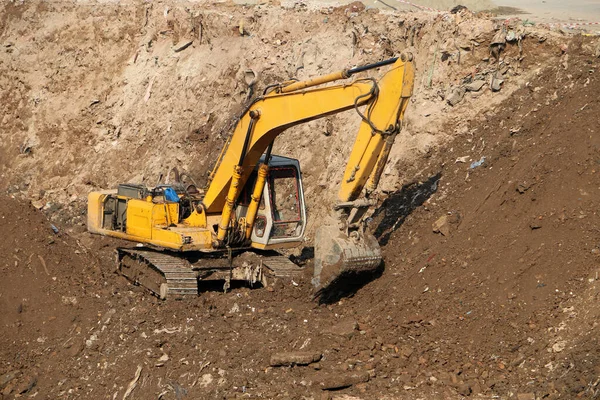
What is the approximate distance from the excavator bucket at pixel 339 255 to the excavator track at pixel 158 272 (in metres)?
2.30

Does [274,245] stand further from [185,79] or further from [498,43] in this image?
[185,79]

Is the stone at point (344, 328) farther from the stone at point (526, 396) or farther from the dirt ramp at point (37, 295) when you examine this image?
the dirt ramp at point (37, 295)

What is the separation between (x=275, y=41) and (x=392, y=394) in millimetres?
12316

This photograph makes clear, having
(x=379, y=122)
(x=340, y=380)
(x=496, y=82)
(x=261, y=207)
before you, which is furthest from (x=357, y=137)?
(x=496, y=82)

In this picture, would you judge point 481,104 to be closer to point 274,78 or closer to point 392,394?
point 274,78

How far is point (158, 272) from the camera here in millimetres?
13555

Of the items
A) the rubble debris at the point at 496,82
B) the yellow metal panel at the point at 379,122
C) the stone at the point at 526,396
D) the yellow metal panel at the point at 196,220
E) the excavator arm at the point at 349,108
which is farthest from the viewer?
the rubble debris at the point at 496,82

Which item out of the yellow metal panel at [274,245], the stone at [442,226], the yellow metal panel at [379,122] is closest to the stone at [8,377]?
the yellow metal panel at [274,245]

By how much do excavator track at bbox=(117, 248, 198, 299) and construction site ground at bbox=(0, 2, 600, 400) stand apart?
0.22 metres

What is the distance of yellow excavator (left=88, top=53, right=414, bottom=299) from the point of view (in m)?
11.2

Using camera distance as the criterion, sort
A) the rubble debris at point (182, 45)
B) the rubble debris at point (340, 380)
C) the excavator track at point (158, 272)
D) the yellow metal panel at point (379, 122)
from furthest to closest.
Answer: the rubble debris at point (182, 45) < the excavator track at point (158, 272) < the yellow metal panel at point (379, 122) < the rubble debris at point (340, 380)

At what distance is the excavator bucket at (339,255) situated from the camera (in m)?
11.4

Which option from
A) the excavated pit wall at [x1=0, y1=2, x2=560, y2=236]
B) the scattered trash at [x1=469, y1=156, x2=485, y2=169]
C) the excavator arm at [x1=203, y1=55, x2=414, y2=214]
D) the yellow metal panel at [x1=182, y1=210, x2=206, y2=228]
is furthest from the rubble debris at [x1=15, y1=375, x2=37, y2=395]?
the scattered trash at [x1=469, y1=156, x2=485, y2=169]

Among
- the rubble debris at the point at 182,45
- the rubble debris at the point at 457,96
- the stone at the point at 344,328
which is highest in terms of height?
the rubble debris at the point at 182,45
